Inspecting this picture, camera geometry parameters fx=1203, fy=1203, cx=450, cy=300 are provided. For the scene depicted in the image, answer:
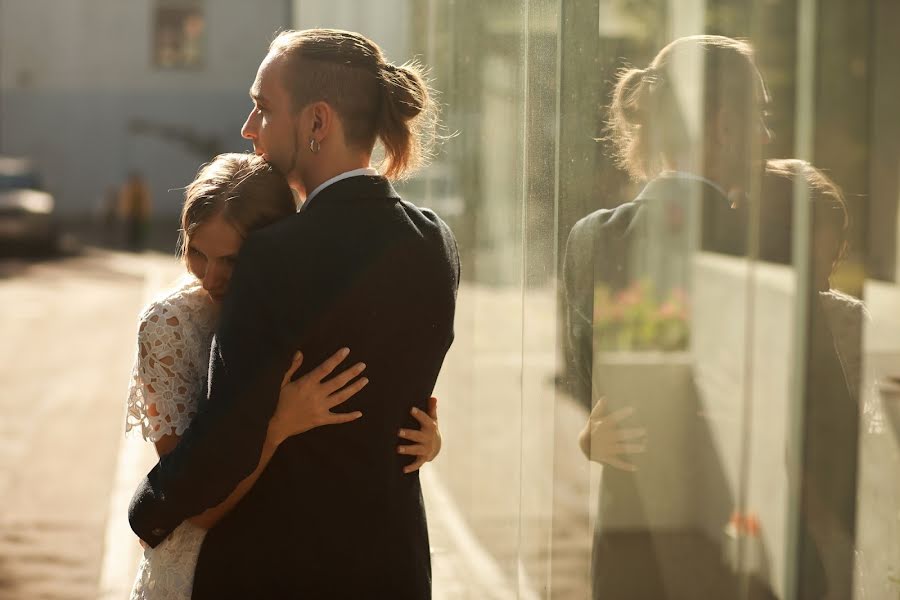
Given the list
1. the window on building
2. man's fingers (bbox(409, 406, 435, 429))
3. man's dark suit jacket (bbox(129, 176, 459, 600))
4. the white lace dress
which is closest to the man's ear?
man's dark suit jacket (bbox(129, 176, 459, 600))

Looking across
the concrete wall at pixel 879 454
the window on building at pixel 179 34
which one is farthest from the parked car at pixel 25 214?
the concrete wall at pixel 879 454

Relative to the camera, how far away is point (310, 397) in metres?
2.00

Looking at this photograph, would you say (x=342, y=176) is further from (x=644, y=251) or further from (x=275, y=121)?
(x=644, y=251)

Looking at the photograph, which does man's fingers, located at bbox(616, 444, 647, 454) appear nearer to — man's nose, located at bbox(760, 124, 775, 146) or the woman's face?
man's nose, located at bbox(760, 124, 775, 146)

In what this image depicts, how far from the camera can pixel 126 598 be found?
4883mm

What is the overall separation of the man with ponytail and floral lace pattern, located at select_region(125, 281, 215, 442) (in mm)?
138

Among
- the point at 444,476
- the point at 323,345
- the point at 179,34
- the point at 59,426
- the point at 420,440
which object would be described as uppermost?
the point at 179,34

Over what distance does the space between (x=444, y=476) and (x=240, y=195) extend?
361 centimetres

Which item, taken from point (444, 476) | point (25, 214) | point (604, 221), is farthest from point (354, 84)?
point (25, 214)

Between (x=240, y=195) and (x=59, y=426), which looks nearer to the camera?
(x=240, y=195)

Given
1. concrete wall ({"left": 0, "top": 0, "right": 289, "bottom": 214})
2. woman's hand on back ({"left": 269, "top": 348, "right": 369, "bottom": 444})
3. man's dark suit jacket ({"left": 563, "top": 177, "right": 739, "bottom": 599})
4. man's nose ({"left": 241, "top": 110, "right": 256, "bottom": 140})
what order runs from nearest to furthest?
woman's hand on back ({"left": 269, "top": 348, "right": 369, "bottom": 444}), man's nose ({"left": 241, "top": 110, "right": 256, "bottom": 140}), man's dark suit jacket ({"left": 563, "top": 177, "right": 739, "bottom": 599}), concrete wall ({"left": 0, "top": 0, "right": 289, "bottom": 214})

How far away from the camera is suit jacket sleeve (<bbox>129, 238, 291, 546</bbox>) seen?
1.90 metres

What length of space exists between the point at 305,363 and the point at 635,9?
1.46 metres

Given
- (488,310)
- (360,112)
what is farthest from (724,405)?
(488,310)
